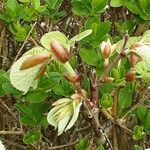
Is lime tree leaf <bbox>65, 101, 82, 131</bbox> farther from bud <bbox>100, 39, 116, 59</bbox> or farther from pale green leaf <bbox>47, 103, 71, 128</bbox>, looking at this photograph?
bud <bbox>100, 39, 116, 59</bbox>

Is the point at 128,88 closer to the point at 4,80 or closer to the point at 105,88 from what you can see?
the point at 105,88

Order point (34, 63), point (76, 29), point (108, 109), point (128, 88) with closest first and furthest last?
1. point (34, 63)
2. point (108, 109)
3. point (128, 88)
4. point (76, 29)

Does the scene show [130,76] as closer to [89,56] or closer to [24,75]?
[89,56]

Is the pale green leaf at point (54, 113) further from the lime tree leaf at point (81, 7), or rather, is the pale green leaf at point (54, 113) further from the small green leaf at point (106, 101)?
the lime tree leaf at point (81, 7)

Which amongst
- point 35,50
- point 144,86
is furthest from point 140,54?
point 144,86

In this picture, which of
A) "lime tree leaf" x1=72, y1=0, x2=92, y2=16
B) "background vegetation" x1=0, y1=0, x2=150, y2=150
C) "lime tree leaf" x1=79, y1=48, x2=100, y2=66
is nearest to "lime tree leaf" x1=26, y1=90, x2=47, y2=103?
"background vegetation" x1=0, y1=0, x2=150, y2=150

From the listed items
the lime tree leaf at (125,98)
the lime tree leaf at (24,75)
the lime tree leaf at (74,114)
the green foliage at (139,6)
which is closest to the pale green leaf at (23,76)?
the lime tree leaf at (24,75)
